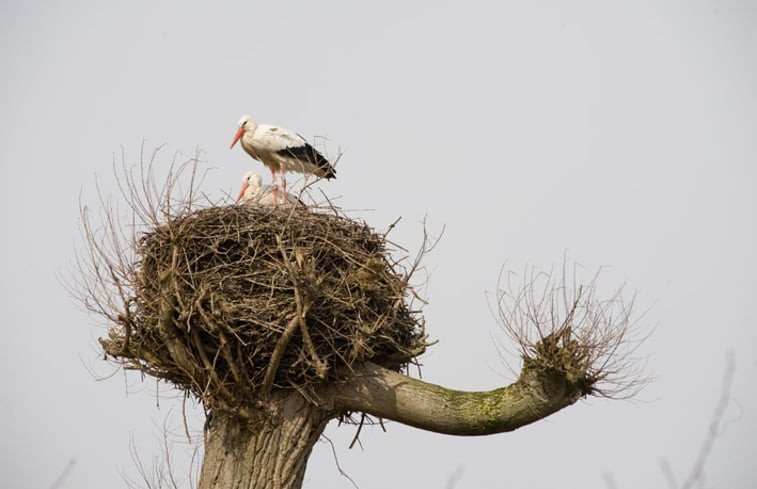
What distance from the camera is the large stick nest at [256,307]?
22.0 feet

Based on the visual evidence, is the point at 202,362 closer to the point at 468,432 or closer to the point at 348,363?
the point at 348,363

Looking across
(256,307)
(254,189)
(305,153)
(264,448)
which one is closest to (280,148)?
(305,153)

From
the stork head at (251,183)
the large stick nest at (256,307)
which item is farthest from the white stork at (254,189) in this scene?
the large stick nest at (256,307)

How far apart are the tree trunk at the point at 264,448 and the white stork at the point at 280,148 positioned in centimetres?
340

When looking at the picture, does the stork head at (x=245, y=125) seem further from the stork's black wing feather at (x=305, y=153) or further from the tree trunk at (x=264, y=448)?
the tree trunk at (x=264, y=448)

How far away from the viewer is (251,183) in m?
9.79

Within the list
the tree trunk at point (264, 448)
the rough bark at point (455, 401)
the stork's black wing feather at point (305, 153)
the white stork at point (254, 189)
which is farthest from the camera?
the stork's black wing feather at point (305, 153)

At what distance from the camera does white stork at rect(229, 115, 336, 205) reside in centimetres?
1015

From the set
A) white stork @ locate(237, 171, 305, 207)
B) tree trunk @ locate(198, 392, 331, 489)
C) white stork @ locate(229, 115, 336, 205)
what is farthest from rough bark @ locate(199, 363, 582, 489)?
white stork @ locate(229, 115, 336, 205)

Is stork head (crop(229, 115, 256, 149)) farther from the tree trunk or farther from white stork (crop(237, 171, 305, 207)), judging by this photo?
the tree trunk

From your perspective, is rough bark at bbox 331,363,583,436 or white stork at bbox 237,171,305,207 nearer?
rough bark at bbox 331,363,583,436

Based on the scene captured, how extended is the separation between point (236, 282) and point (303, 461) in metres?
1.32

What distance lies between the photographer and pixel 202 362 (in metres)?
6.86

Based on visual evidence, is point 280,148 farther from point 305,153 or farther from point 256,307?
point 256,307
